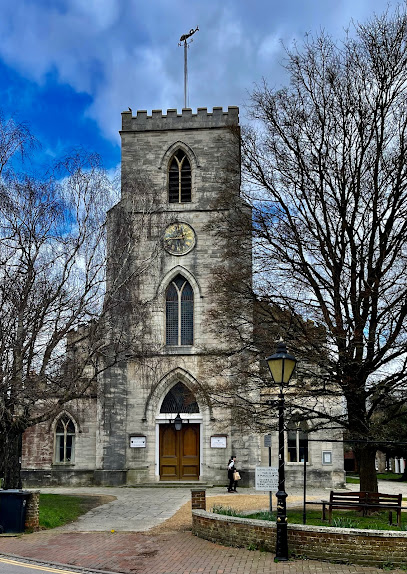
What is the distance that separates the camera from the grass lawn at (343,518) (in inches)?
503

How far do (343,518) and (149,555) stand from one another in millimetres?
4071

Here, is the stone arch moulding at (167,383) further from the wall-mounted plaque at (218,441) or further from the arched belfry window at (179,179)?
the arched belfry window at (179,179)

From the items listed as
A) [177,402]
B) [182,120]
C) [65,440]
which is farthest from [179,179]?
[65,440]

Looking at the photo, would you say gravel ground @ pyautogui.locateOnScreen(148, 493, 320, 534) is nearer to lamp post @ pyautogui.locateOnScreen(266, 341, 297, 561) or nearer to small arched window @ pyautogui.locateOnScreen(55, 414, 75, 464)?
lamp post @ pyautogui.locateOnScreen(266, 341, 297, 561)

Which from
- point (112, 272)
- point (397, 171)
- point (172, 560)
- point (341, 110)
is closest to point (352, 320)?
point (397, 171)

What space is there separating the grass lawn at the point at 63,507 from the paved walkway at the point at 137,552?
426 mm

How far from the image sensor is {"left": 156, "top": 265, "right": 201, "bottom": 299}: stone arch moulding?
95.9 ft

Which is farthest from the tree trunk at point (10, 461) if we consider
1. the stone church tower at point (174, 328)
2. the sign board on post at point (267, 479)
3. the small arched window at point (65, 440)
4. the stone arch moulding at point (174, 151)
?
the stone arch moulding at point (174, 151)

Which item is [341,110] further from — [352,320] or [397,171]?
[352,320]

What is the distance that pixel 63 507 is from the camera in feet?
64.8

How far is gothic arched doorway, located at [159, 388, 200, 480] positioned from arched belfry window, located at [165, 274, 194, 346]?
1.97 meters

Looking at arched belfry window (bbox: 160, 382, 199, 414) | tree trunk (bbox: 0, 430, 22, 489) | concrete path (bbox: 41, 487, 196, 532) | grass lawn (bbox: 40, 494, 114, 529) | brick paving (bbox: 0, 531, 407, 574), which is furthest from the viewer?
arched belfry window (bbox: 160, 382, 199, 414)

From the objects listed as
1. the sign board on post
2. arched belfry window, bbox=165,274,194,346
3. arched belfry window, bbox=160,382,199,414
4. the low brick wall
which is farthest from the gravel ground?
arched belfry window, bbox=165,274,194,346

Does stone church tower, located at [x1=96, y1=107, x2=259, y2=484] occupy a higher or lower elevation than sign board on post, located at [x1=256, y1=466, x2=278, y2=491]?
higher
